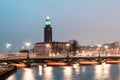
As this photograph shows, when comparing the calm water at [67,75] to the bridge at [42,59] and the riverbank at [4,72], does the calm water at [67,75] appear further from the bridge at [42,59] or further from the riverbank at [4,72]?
the bridge at [42,59]

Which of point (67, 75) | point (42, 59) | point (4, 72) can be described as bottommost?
point (67, 75)

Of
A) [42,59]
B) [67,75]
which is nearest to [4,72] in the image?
[67,75]

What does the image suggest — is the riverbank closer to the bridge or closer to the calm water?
the calm water

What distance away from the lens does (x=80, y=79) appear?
91.8 m

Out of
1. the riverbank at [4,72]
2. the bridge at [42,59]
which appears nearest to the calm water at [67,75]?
the riverbank at [4,72]

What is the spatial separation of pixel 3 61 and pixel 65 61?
30.8m

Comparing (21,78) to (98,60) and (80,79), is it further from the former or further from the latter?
(98,60)

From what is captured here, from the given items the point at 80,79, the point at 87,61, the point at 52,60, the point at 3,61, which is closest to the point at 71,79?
the point at 80,79

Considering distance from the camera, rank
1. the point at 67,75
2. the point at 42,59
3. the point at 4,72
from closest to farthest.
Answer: the point at 4,72
the point at 67,75
the point at 42,59

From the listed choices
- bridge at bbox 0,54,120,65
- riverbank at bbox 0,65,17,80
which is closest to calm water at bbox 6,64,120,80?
riverbank at bbox 0,65,17,80

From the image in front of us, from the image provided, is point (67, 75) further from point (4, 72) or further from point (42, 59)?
point (42, 59)

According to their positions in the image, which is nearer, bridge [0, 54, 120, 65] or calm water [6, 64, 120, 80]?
calm water [6, 64, 120, 80]

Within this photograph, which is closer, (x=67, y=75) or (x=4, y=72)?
(x=4, y=72)

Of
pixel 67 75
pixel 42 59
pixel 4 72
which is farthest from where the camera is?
pixel 42 59
